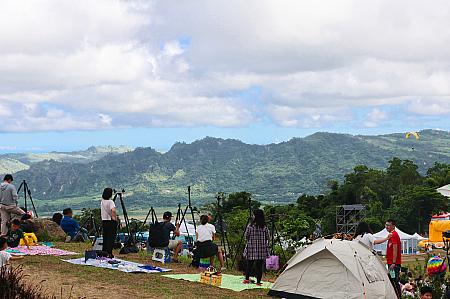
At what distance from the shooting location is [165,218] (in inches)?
604

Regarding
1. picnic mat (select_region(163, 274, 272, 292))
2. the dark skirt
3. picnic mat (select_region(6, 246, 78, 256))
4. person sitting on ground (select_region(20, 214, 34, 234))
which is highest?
person sitting on ground (select_region(20, 214, 34, 234))

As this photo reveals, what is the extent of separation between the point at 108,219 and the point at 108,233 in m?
0.37

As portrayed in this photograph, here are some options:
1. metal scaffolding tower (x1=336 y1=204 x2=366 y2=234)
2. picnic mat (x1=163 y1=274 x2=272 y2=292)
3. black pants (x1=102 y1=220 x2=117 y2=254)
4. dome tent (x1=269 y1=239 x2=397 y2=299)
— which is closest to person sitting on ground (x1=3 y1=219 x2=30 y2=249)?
black pants (x1=102 y1=220 x2=117 y2=254)

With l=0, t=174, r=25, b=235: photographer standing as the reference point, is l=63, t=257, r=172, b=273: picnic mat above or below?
below

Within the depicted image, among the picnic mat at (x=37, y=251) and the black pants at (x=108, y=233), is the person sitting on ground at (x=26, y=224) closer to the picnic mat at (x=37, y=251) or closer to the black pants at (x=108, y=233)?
the picnic mat at (x=37, y=251)

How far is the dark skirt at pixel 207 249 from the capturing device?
1429 centimetres

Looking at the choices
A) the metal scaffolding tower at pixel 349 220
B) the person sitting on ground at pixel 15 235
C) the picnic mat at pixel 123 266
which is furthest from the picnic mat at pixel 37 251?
the metal scaffolding tower at pixel 349 220

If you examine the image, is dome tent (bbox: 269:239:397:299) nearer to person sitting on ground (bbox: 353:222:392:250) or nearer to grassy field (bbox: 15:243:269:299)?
person sitting on ground (bbox: 353:222:392:250)

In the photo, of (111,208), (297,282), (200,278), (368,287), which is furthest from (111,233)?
(368,287)

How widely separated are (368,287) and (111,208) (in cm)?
622

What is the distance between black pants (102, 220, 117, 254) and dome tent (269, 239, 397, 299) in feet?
14.8

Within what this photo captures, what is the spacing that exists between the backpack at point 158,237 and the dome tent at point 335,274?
4270mm

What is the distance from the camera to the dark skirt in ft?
46.9

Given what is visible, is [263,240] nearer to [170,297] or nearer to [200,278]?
[200,278]
